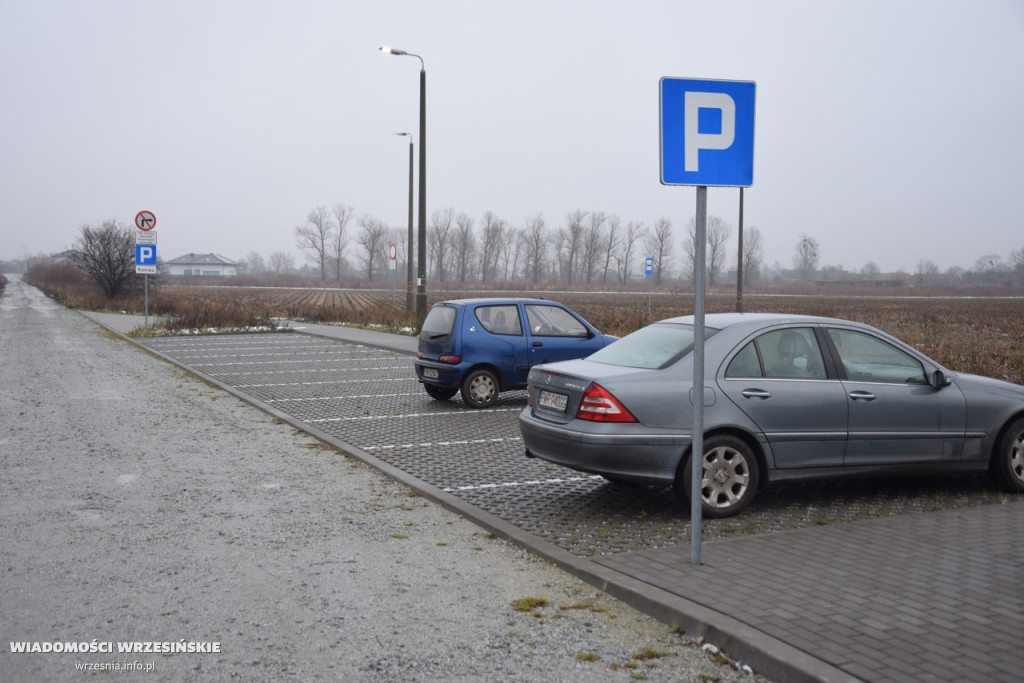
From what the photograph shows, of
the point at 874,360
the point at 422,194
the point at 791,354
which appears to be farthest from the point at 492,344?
the point at 422,194

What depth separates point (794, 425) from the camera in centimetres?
680

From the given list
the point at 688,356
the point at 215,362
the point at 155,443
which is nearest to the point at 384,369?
the point at 215,362

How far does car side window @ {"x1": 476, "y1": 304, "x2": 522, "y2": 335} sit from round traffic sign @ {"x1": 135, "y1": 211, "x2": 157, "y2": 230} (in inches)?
710

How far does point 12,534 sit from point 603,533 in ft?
13.3

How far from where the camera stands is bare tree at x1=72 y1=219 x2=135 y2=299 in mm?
45188

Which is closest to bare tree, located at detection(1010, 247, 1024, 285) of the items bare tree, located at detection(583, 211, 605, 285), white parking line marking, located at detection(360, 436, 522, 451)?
bare tree, located at detection(583, 211, 605, 285)

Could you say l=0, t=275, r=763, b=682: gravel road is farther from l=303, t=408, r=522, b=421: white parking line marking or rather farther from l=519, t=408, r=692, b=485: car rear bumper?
l=303, t=408, r=522, b=421: white parking line marking

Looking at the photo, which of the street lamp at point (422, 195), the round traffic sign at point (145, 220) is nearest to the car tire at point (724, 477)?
the street lamp at point (422, 195)

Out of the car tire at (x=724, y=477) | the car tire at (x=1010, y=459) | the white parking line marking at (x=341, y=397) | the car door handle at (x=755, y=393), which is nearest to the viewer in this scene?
the car tire at (x=724, y=477)

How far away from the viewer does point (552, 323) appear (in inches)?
527

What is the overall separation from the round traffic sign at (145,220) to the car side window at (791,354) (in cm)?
2436

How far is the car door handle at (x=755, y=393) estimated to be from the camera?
264 inches

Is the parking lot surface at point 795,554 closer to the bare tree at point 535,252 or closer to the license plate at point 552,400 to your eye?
the license plate at point 552,400

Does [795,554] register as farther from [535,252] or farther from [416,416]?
[535,252]
